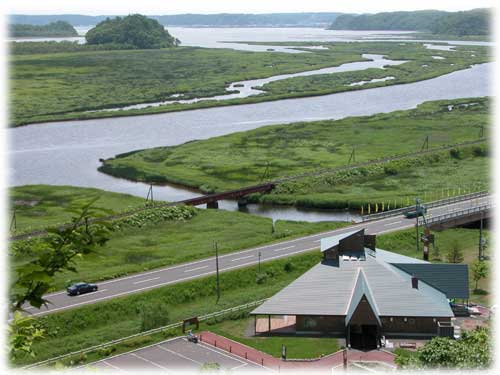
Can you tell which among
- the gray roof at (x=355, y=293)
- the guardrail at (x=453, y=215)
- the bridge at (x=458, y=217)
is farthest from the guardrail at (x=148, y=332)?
the bridge at (x=458, y=217)

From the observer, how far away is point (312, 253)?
6600cm

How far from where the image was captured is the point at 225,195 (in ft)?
295

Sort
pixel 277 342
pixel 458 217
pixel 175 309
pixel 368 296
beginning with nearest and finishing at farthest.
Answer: pixel 277 342, pixel 368 296, pixel 175 309, pixel 458 217

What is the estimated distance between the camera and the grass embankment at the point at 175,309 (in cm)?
4791

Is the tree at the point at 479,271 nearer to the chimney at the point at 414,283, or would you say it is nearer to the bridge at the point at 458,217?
the chimney at the point at 414,283

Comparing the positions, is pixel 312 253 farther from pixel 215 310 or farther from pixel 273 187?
pixel 273 187

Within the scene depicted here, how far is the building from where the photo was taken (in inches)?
1908

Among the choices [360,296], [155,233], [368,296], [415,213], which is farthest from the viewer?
[415,213]

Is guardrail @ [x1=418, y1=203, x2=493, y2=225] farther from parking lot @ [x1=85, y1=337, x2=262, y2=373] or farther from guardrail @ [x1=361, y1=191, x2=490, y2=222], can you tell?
parking lot @ [x1=85, y1=337, x2=262, y2=373]

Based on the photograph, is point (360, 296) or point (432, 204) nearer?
point (360, 296)

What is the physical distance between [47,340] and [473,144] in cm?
8655

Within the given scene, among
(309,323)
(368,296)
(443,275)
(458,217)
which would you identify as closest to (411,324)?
(368,296)

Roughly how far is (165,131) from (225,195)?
5339 cm

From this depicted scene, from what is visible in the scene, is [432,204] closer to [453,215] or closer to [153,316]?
[453,215]
